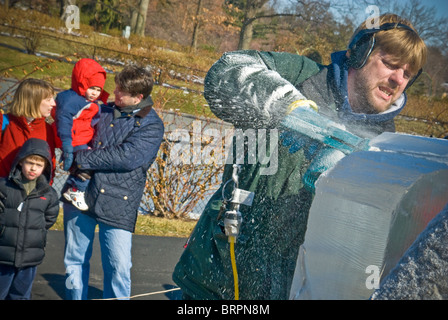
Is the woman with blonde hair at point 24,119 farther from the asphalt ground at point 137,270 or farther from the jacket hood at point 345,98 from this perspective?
the jacket hood at point 345,98

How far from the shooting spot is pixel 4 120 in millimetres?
3482

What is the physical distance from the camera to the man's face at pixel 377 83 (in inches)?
58.4

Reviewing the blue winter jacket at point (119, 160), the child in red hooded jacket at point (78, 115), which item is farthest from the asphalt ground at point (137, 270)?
the child in red hooded jacket at point (78, 115)

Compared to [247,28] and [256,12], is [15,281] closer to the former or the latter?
[247,28]

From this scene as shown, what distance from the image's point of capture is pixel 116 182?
3.48 meters

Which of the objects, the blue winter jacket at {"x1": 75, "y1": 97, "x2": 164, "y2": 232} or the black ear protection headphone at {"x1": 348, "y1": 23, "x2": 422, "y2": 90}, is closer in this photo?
the black ear protection headphone at {"x1": 348, "y1": 23, "x2": 422, "y2": 90}

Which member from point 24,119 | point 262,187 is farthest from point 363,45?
point 24,119

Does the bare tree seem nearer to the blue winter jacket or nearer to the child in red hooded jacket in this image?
the blue winter jacket

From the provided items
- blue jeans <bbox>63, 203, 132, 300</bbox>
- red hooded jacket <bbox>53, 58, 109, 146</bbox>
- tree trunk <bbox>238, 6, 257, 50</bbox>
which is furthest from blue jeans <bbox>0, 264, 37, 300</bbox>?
tree trunk <bbox>238, 6, 257, 50</bbox>

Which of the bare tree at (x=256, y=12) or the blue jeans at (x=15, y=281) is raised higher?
the bare tree at (x=256, y=12)

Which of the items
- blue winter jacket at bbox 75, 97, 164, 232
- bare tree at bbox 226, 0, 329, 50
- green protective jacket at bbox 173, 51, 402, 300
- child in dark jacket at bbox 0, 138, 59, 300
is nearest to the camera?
green protective jacket at bbox 173, 51, 402, 300

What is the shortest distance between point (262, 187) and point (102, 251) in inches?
91.9

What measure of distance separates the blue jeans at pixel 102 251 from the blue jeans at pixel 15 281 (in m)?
0.28

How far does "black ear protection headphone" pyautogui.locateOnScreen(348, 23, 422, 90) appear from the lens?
55.6 inches
